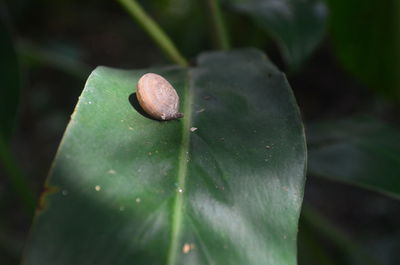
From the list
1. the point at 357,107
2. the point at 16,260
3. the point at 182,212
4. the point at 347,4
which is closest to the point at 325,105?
the point at 357,107

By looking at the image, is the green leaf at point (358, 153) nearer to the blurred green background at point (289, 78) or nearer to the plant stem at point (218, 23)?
the blurred green background at point (289, 78)

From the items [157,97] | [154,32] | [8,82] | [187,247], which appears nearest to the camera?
[187,247]

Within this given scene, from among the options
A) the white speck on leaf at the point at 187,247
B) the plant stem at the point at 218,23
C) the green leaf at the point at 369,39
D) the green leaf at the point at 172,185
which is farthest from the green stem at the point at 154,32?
the green leaf at the point at 369,39

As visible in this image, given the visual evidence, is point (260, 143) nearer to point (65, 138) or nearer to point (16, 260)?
point (65, 138)

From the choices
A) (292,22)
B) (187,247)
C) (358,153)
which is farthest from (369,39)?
(187,247)

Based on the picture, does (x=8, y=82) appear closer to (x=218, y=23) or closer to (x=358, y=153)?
(x=218, y=23)

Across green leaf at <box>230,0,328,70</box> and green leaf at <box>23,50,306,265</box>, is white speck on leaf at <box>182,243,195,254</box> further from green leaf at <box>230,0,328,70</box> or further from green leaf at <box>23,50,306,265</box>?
green leaf at <box>230,0,328,70</box>
